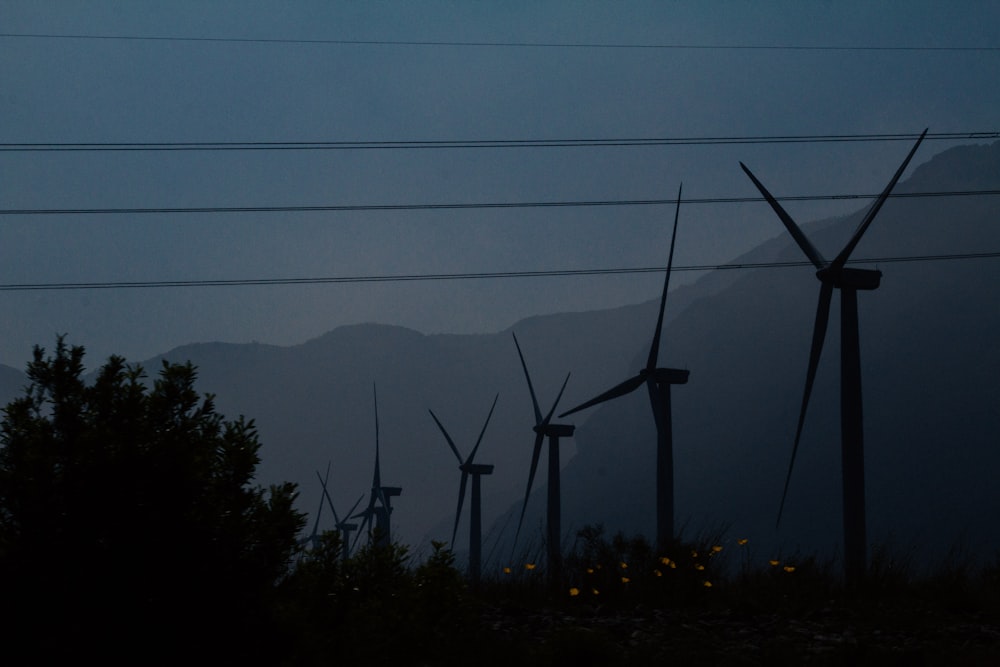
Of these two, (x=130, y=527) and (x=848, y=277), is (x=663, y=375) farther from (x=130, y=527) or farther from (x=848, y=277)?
(x=130, y=527)

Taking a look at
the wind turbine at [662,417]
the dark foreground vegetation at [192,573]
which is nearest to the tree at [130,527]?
the dark foreground vegetation at [192,573]

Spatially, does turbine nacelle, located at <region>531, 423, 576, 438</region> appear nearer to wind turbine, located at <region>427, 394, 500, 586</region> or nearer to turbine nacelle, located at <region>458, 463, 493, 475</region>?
wind turbine, located at <region>427, 394, 500, 586</region>

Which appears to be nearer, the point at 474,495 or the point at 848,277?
the point at 848,277

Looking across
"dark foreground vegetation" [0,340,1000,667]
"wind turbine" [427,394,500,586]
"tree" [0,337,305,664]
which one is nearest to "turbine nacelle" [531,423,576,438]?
"wind turbine" [427,394,500,586]

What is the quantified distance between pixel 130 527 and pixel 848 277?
21652mm

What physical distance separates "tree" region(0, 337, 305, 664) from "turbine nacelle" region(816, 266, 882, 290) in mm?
20113

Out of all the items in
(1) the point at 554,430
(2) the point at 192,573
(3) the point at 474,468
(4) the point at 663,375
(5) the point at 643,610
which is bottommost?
(5) the point at 643,610

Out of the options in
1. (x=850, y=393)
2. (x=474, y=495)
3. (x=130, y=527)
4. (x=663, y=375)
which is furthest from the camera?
(x=474, y=495)

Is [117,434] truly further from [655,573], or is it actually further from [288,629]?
[655,573]

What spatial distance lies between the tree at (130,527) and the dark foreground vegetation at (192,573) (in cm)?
1

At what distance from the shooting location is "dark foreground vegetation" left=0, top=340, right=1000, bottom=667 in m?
9.62

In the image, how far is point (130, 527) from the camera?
980 centimetres

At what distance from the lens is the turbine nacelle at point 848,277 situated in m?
27.2

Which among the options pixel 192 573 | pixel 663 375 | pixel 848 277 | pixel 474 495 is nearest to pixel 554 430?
pixel 474 495
